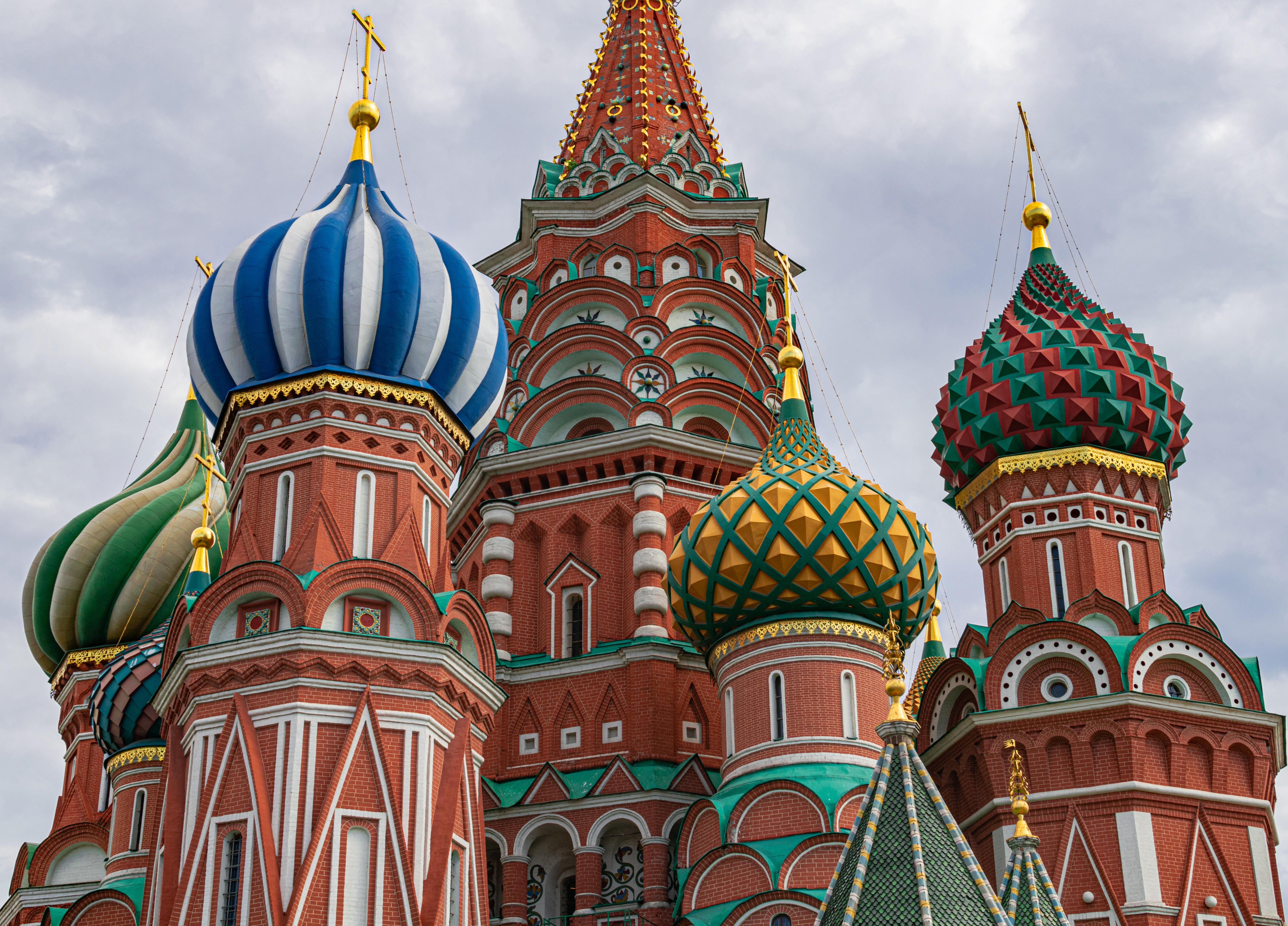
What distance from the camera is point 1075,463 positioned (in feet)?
59.9

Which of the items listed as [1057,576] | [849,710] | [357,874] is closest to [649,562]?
[849,710]

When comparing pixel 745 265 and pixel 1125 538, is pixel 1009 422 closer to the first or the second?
pixel 1125 538

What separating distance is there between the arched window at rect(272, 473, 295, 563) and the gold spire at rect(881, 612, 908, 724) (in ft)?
17.5

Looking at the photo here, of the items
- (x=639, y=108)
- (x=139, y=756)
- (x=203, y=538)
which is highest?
(x=639, y=108)

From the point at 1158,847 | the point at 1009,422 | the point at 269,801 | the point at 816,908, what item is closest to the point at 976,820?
the point at 1158,847

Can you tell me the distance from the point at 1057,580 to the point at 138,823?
31.4ft

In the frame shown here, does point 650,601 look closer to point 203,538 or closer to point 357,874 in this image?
point 203,538

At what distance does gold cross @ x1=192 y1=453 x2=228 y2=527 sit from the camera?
2022cm

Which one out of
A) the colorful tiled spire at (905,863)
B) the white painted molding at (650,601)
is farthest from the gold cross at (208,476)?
the colorful tiled spire at (905,863)

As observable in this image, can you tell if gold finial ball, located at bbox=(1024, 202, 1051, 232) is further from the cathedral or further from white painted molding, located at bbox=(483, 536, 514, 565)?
white painted molding, located at bbox=(483, 536, 514, 565)

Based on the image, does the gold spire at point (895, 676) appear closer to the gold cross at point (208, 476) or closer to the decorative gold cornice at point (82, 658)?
the gold cross at point (208, 476)

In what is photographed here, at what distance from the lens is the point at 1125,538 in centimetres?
1816

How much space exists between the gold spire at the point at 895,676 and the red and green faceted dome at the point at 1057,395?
5834 mm

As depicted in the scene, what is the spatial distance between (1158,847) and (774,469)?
476cm
